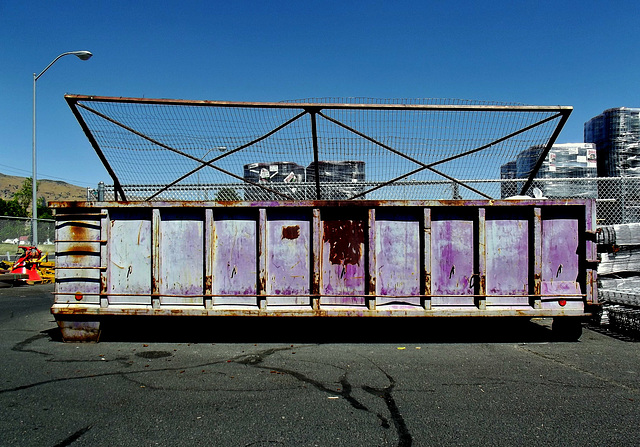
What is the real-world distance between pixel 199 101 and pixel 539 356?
5.83 m

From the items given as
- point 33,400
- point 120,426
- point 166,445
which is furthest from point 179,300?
point 166,445

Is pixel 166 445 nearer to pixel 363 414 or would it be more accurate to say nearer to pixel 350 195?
pixel 363 414

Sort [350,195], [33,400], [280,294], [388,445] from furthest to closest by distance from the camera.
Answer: [350,195] → [280,294] → [33,400] → [388,445]

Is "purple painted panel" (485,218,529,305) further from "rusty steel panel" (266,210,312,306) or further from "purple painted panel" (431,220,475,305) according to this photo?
"rusty steel panel" (266,210,312,306)

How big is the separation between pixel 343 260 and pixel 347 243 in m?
0.24

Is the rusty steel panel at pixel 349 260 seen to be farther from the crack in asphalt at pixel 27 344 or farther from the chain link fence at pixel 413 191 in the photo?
the chain link fence at pixel 413 191

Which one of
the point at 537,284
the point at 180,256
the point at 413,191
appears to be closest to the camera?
the point at 537,284

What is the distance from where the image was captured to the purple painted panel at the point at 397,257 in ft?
19.9

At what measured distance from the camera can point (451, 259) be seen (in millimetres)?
6066

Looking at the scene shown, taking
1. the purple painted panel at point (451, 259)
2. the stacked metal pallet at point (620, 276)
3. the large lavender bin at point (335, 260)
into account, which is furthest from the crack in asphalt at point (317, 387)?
the stacked metal pallet at point (620, 276)

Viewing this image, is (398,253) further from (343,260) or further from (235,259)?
(235,259)

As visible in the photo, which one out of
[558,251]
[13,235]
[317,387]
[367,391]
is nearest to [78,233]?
[317,387]

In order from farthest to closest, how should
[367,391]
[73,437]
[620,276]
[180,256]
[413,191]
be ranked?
[413,191], [620,276], [180,256], [367,391], [73,437]

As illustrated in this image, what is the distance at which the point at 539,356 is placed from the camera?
18.0 feet
